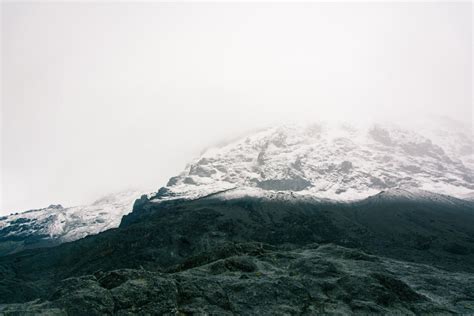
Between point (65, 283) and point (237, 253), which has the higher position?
point (65, 283)

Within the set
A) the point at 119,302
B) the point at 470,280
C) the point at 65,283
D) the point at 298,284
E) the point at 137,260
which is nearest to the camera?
the point at 119,302

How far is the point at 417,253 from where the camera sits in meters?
196

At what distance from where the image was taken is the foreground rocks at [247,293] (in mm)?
29844

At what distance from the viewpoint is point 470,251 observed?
640 ft

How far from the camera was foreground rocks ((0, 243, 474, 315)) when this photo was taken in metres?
29.8

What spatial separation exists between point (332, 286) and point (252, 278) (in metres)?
9.33

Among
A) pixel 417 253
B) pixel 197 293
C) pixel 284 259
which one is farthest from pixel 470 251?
pixel 197 293

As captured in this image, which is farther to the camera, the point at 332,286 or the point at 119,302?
the point at 332,286

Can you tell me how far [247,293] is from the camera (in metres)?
37.5

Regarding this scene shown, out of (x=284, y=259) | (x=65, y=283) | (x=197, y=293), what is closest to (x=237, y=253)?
(x=284, y=259)

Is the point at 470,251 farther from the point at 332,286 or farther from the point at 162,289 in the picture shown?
the point at 162,289

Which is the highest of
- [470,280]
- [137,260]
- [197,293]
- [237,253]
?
[197,293]

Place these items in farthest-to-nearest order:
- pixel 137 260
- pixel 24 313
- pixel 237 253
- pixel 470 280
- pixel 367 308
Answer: pixel 137 260, pixel 237 253, pixel 470 280, pixel 367 308, pixel 24 313

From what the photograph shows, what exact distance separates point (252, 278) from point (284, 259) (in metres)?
19.3
